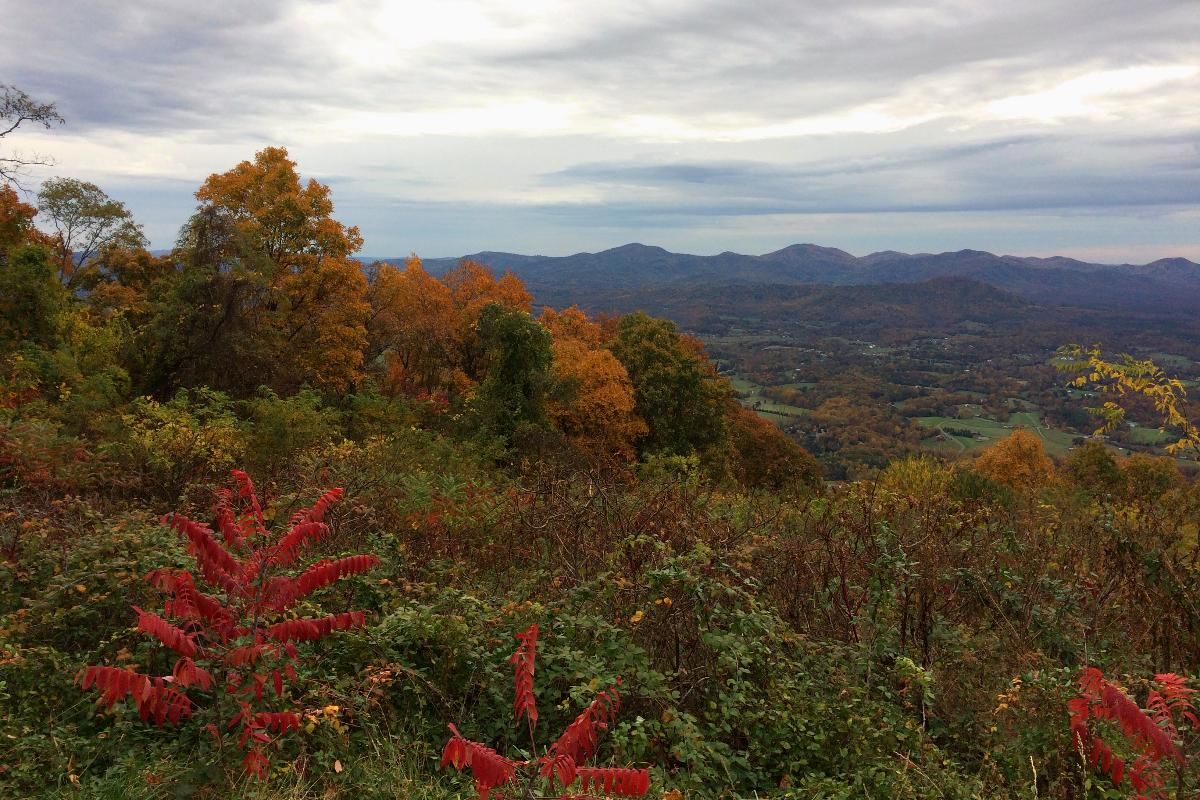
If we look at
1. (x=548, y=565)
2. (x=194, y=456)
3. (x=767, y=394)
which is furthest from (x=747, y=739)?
(x=767, y=394)

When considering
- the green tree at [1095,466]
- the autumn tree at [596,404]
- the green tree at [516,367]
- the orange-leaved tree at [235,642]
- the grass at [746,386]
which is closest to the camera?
the orange-leaved tree at [235,642]

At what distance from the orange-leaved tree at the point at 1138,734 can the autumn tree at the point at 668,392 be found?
2329cm

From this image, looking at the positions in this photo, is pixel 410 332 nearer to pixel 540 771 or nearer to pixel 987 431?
pixel 540 771

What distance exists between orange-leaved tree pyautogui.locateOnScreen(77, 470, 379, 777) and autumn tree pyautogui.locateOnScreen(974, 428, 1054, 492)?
3798cm

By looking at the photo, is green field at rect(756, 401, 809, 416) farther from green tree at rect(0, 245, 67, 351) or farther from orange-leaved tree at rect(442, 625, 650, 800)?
orange-leaved tree at rect(442, 625, 650, 800)

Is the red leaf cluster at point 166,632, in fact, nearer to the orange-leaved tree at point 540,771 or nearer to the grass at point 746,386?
the orange-leaved tree at point 540,771

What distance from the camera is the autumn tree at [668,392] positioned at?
94.1ft

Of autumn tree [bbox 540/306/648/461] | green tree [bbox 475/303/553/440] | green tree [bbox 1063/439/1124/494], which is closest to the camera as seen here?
green tree [bbox 475/303/553/440]

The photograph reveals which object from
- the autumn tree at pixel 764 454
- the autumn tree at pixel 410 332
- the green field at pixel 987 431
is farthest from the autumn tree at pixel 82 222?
the green field at pixel 987 431

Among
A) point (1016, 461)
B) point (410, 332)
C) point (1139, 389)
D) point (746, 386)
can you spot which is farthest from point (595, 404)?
point (746, 386)

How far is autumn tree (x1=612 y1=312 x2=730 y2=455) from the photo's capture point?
28672 mm

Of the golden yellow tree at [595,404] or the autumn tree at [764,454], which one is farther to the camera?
the autumn tree at [764,454]

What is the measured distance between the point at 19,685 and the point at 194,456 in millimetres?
6245

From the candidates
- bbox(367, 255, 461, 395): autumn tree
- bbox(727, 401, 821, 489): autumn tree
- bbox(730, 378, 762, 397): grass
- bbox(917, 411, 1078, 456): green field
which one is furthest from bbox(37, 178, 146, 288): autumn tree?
bbox(730, 378, 762, 397): grass
